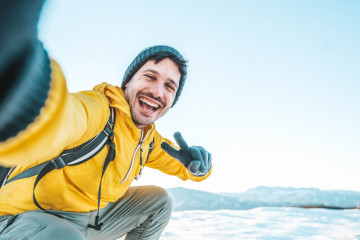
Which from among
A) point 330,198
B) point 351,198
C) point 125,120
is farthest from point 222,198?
point 125,120

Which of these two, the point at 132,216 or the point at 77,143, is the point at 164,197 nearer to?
the point at 132,216

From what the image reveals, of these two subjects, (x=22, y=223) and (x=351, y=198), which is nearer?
(x=22, y=223)

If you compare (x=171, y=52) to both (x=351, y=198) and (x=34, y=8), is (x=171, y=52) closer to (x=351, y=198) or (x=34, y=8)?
(x=34, y=8)

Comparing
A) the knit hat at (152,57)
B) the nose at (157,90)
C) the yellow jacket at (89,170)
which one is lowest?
the yellow jacket at (89,170)

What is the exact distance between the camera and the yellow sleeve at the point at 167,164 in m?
2.01

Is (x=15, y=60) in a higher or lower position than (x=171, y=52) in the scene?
lower

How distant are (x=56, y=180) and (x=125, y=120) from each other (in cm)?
47

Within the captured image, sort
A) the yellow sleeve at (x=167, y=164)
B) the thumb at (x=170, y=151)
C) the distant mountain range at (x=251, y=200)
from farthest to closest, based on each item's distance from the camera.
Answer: the distant mountain range at (x=251, y=200) < the yellow sleeve at (x=167, y=164) < the thumb at (x=170, y=151)

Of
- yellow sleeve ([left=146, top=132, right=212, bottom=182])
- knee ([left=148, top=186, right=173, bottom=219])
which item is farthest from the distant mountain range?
knee ([left=148, top=186, right=173, bottom=219])

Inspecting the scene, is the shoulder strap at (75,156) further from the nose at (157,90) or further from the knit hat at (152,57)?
the knit hat at (152,57)

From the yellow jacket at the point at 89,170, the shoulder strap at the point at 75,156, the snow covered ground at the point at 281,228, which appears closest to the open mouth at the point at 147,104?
the yellow jacket at the point at 89,170

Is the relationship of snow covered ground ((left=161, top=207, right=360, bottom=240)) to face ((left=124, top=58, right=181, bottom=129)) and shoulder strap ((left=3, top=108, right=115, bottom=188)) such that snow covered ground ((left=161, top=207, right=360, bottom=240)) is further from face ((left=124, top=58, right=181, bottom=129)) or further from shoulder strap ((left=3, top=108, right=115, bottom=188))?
shoulder strap ((left=3, top=108, right=115, bottom=188))

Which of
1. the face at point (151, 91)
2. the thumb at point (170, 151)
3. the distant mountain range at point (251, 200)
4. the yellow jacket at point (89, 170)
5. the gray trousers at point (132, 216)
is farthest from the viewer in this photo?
the distant mountain range at point (251, 200)

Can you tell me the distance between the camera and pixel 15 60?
254 millimetres
